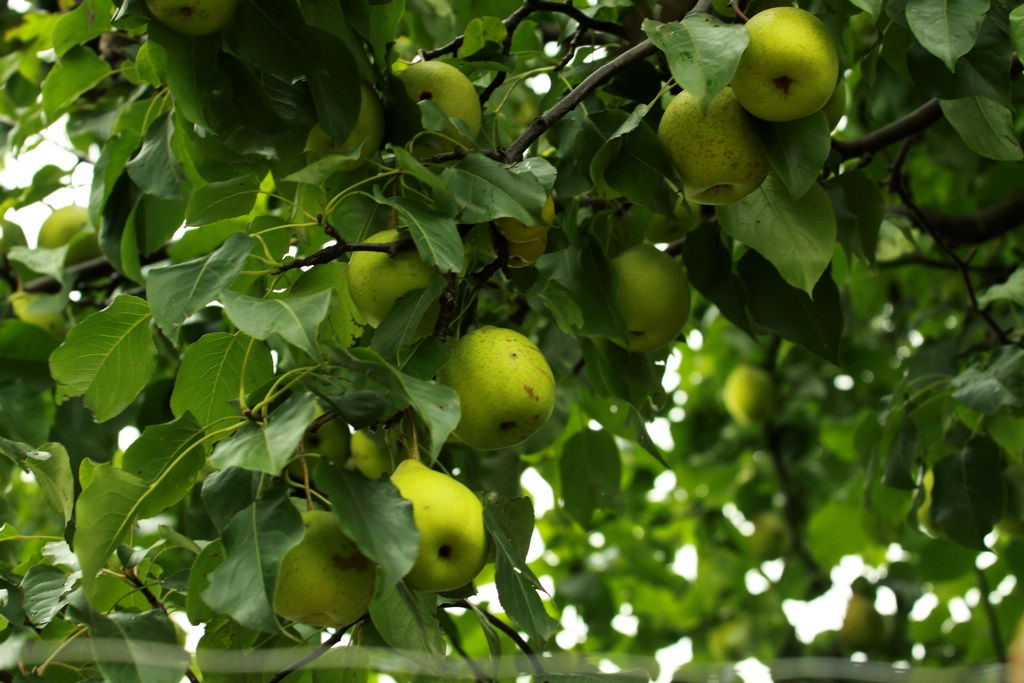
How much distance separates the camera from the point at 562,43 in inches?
73.0

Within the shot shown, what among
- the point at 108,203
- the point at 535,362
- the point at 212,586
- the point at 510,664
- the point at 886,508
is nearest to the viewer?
the point at 212,586

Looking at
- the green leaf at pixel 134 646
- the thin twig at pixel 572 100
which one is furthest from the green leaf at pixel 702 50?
the green leaf at pixel 134 646

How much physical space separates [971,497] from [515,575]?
109 centimetres

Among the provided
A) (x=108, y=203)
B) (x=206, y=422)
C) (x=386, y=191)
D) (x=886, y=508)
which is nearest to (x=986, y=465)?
(x=886, y=508)

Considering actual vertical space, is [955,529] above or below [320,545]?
below

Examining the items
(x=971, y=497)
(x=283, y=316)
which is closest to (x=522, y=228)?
(x=283, y=316)

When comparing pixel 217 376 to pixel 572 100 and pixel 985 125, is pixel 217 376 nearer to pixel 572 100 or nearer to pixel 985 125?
Answer: pixel 572 100

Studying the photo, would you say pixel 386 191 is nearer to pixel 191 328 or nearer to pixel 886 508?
pixel 191 328

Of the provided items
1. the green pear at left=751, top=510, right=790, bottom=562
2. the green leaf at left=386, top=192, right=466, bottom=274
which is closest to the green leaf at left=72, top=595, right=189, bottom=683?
the green leaf at left=386, top=192, right=466, bottom=274

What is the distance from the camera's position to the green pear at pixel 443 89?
149 cm

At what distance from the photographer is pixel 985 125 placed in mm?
1601

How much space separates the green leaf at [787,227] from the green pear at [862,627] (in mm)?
2749

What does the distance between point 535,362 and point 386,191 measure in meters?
0.35

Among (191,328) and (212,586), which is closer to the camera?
(212,586)
